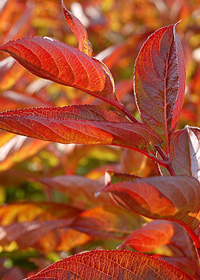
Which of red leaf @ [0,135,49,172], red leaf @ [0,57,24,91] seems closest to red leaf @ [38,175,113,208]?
red leaf @ [0,135,49,172]

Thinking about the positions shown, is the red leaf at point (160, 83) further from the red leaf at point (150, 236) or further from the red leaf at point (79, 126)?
the red leaf at point (150, 236)

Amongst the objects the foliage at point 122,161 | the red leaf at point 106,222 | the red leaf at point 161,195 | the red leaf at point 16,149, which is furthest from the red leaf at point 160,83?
the red leaf at point 16,149

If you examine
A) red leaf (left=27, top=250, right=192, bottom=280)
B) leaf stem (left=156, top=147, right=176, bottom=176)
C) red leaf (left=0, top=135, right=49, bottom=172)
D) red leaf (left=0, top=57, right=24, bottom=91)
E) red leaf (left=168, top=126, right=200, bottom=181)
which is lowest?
Result: red leaf (left=0, top=135, right=49, bottom=172)

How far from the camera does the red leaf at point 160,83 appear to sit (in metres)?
0.57

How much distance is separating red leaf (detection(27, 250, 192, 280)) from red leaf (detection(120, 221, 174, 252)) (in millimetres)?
199

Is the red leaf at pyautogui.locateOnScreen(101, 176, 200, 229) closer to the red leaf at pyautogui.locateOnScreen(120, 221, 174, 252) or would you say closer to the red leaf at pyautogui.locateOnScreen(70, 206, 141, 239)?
the red leaf at pyautogui.locateOnScreen(120, 221, 174, 252)

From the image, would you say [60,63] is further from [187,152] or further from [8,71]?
[8,71]

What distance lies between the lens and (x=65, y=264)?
0.51 m

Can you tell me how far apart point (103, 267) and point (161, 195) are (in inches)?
5.0

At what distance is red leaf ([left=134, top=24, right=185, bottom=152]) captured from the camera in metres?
0.57

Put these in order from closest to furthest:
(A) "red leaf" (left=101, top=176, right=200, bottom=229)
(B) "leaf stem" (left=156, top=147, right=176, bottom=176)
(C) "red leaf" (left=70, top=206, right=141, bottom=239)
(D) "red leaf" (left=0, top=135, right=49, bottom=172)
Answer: (A) "red leaf" (left=101, top=176, right=200, bottom=229)
(B) "leaf stem" (left=156, top=147, right=176, bottom=176)
(C) "red leaf" (left=70, top=206, right=141, bottom=239)
(D) "red leaf" (left=0, top=135, right=49, bottom=172)

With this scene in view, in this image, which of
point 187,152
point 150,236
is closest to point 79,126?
point 187,152

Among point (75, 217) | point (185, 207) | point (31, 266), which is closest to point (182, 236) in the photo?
point (75, 217)

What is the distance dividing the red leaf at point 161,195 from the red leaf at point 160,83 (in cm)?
11
